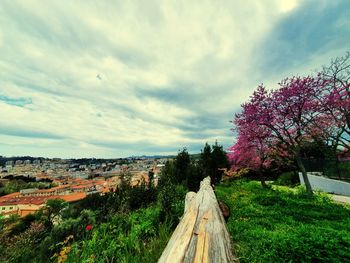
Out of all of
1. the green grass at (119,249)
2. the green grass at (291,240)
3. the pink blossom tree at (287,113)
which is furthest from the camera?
the pink blossom tree at (287,113)

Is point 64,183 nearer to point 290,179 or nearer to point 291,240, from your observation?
point 290,179

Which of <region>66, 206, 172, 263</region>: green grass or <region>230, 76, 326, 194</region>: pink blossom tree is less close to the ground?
<region>230, 76, 326, 194</region>: pink blossom tree

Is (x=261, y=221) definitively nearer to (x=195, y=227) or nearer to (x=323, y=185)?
(x=195, y=227)

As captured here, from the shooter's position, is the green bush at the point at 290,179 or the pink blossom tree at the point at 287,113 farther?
the green bush at the point at 290,179

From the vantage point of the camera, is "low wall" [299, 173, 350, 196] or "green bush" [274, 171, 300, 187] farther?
"green bush" [274, 171, 300, 187]

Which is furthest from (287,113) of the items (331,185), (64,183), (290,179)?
(64,183)

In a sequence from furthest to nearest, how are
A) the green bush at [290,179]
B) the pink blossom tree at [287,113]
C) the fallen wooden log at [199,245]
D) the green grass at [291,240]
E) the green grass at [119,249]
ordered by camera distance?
1. the green bush at [290,179]
2. the pink blossom tree at [287,113]
3. the green grass at [119,249]
4. the green grass at [291,240]
5. the fallen wooden log at [199,245]

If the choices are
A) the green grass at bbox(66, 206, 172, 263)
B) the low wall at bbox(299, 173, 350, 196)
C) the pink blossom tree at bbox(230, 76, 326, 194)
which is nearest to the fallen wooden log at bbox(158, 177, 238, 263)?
the green grass at bbox(66, 206, 172, 263)

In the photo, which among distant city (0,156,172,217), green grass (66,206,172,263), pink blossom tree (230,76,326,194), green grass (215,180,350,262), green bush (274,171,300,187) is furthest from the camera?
green bush (274,171,300,187)

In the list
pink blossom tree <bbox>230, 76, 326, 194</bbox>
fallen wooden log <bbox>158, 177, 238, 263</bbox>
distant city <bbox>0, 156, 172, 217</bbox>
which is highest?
pink blossom tree <bbox>230, 76, 326, 194</bbox>

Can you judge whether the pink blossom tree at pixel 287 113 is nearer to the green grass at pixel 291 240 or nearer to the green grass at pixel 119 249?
the green grass at pixel 291 240

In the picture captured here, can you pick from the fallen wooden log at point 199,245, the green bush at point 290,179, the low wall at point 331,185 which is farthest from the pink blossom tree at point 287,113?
the fallen wooden log at point 199,245

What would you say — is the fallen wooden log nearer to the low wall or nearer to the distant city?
the distant city

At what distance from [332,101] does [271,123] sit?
11.1 feet
